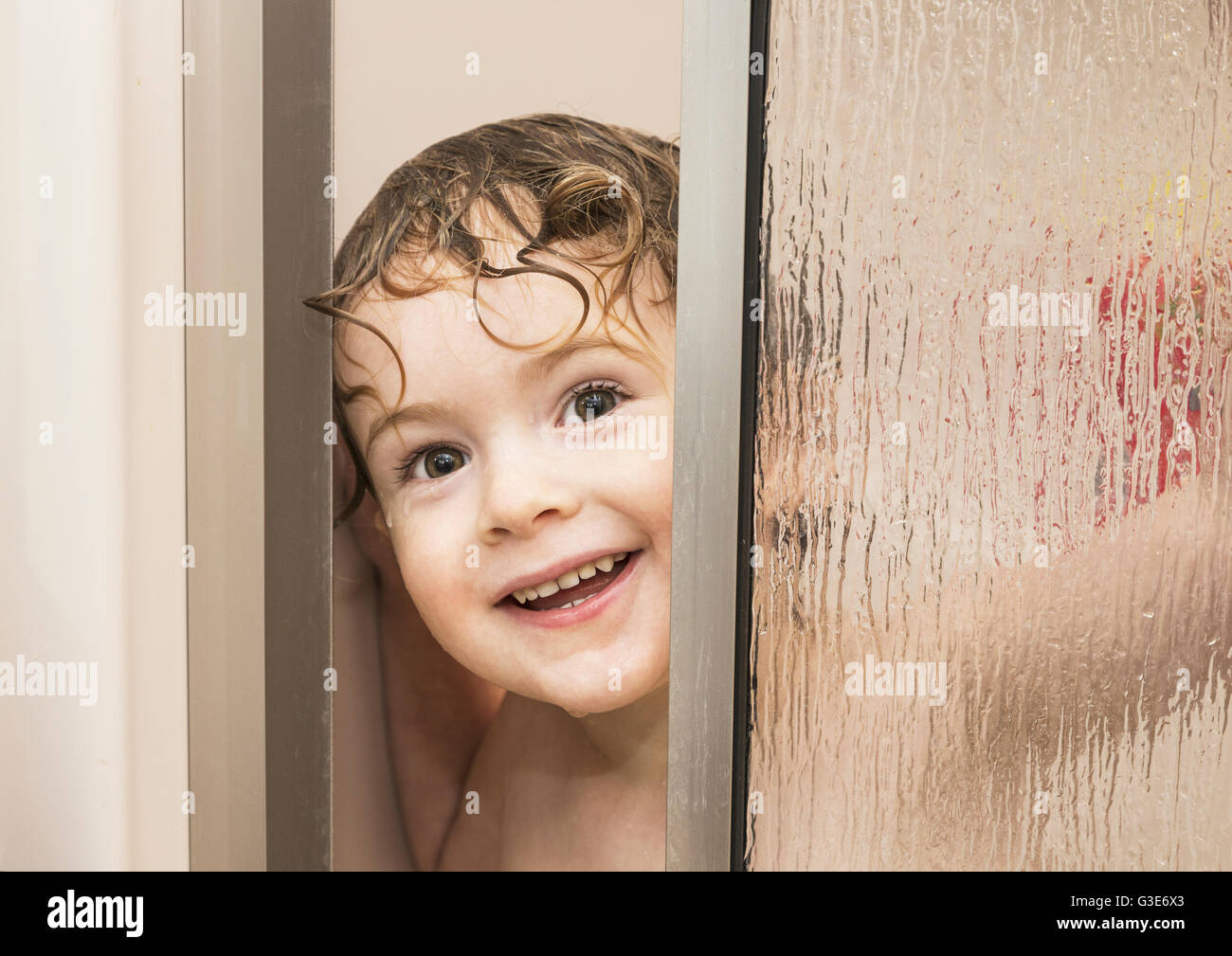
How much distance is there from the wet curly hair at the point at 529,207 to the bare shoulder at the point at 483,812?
35 centimetres

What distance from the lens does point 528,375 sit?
64cm

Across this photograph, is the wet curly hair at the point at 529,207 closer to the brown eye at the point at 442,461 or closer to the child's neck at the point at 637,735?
the brown eye at the point at 442,461

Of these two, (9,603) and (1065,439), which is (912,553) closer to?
(1065,439)

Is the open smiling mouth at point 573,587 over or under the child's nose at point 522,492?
under

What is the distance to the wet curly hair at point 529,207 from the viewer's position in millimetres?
637

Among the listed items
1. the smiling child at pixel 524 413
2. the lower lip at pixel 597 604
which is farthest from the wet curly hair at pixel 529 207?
the lower lip at pixel 597 604

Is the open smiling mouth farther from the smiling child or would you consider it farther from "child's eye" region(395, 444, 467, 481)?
"child's eye" region(395, 444, 467, 481)

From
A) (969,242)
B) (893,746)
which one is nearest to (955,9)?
(969,242)

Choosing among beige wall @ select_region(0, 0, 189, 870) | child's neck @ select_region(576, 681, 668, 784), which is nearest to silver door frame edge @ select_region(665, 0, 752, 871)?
child's neck @ select_region(576, 681, 668, 784)

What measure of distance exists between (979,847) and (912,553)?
277mm

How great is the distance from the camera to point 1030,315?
0.65m

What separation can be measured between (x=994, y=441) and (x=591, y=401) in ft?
1.17

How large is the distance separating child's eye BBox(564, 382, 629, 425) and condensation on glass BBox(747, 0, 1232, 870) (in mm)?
131
